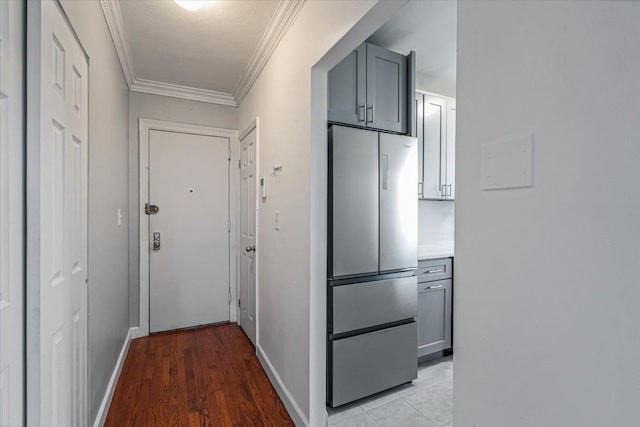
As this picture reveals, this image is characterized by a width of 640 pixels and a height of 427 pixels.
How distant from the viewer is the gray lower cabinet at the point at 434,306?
2.47m

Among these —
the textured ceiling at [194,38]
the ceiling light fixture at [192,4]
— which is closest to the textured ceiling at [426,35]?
the textured ceiling at [194,38]

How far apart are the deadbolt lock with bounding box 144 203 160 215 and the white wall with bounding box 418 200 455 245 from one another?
9.15 ft

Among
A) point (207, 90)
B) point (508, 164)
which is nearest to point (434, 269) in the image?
point (508, 164)

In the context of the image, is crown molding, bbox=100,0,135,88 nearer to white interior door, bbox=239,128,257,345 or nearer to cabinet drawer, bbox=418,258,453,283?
white interior door, bbox=239,128,257,345

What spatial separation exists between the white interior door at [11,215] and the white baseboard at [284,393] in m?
1.29

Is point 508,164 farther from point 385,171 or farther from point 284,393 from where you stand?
point 284,393

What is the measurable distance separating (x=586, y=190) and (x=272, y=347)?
221 centimetres

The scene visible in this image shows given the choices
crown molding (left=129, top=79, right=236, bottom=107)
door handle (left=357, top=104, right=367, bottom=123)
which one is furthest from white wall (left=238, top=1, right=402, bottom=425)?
crown molding (left=129, top=79, right=236, bottom=107)

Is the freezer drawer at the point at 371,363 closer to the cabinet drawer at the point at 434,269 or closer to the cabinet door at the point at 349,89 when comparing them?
the cabinet drawer at the point at 434,269

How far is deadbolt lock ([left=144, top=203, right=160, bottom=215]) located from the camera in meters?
3.06

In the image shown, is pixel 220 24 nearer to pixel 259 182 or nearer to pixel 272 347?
pixel 259 182

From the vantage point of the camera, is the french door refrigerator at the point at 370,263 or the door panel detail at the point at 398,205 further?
the door panel detail at the point at 398,205

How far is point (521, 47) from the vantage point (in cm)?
73

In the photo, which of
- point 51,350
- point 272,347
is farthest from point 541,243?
point 272,347
